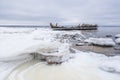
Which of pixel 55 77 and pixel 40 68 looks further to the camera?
pixel 40 68

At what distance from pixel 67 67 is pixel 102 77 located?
1573mm

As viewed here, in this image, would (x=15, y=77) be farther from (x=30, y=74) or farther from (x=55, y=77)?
(x=55, y=77)

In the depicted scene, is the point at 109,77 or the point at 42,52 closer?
the point at 109,77

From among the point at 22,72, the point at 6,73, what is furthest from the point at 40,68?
the point at 6,73

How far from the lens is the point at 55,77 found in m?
5.58

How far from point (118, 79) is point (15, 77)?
309cm

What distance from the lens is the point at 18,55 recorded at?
8008 millimetres

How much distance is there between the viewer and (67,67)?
6.86 metres

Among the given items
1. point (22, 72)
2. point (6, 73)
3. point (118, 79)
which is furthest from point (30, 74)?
point (118, 79)

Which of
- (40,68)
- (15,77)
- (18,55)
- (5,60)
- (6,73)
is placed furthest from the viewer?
(18,55)

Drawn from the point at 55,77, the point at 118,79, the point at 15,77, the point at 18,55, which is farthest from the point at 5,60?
the point at 118,79

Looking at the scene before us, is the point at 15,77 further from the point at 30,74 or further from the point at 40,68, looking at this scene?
the point at 40,68

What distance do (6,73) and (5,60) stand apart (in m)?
1.65

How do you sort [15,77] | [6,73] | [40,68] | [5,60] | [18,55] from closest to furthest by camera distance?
[15,77], [6,73], [40,68], [5,60], [18,55]
